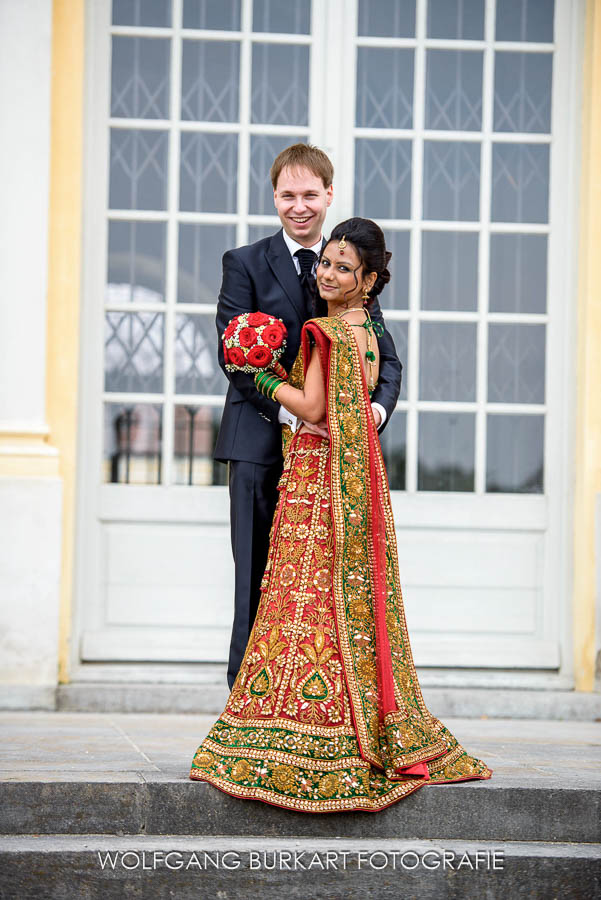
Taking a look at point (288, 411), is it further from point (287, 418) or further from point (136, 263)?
point (136, 263)

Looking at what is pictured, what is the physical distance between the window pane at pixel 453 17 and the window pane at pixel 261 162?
848mm

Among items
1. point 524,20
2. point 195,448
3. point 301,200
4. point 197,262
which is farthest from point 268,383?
point 524,20

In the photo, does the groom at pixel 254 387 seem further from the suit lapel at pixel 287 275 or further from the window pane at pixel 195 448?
the window pane at pixel 195 448

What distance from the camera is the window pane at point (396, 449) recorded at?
Result: 5.65 metres

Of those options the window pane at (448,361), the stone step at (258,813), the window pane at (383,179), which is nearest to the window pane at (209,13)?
the window pane at (383,179)

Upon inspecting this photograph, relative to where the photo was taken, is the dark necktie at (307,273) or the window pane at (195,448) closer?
the dark necktie at (307,273)

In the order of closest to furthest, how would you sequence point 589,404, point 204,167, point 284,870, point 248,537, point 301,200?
1. point 284,870
2. point 301,200
3. point 248,537
4. point 589,404
5. point 204,167

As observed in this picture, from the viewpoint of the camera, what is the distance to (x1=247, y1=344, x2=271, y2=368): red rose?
3.60 meters

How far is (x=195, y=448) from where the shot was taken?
5.60m

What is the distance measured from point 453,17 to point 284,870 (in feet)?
13.6

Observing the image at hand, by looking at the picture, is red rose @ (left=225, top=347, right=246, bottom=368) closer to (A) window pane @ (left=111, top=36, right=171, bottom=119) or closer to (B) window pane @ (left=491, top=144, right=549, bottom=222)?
(A) window pane @ (left=111, top=36, right=171, bottom=119)

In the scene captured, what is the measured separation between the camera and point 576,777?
3.77 m

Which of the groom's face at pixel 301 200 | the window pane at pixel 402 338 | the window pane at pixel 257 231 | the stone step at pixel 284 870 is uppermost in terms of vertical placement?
the window pane at pixel 257 231

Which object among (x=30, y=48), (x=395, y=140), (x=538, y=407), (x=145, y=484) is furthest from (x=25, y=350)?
(x=538, y=407)
